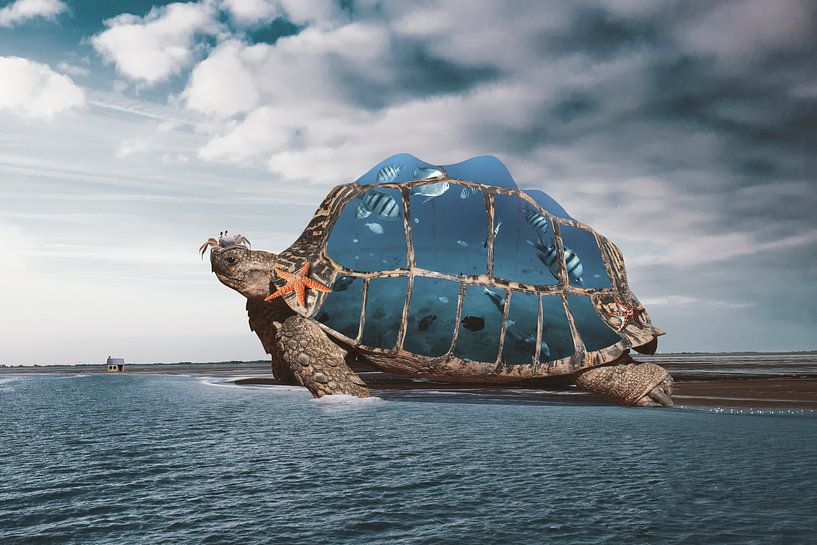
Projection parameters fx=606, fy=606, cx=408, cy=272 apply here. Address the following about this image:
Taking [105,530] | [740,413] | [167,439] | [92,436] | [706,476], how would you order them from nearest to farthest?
[105,530] < [706,476] < [167,439] < [92,436] < [740,413]

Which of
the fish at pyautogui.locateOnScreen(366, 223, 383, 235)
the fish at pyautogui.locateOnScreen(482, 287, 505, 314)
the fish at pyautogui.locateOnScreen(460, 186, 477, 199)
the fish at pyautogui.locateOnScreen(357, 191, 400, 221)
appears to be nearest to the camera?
the fish at pyautogui.locateOnScreen(482, 287, 505, 314)

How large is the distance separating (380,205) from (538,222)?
174 inches

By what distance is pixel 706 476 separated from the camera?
7.43m

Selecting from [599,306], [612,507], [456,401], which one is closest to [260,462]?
[612,507]

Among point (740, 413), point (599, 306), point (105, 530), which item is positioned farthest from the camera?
point (599, 306)

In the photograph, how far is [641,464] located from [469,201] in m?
9.63

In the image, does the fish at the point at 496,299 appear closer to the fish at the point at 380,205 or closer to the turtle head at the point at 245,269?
the fish at the point at 380,205

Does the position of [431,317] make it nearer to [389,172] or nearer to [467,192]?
[467,192]

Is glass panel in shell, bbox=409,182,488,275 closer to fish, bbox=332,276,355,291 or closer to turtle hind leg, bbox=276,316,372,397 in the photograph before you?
fish, bbox=332,276,355,291

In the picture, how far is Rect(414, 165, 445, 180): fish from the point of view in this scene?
55.5 feet

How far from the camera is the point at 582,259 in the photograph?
16.8 m

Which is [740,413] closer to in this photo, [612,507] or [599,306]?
[599,306]

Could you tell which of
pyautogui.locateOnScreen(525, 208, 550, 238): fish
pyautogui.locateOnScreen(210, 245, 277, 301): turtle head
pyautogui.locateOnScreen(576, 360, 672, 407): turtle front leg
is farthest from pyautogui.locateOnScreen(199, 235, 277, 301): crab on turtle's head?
pyautogui.locateOnScreen(576, 360, 672, 407): turtle front leg

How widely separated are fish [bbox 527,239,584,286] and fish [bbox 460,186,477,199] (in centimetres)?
207
